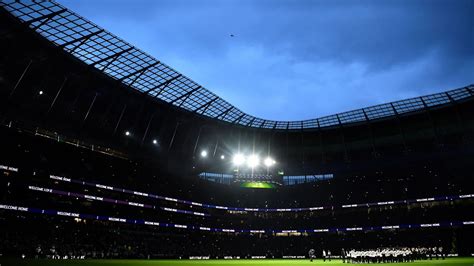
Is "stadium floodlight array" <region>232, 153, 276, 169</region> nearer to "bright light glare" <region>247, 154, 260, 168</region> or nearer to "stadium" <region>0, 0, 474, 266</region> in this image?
"bright light glare" <region>247, 154, 260, 168</region>

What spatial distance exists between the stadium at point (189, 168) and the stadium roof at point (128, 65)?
8.6 inches

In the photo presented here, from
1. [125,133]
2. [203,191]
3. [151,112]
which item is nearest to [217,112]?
[151,112]

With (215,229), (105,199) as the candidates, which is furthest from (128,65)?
(215,229)

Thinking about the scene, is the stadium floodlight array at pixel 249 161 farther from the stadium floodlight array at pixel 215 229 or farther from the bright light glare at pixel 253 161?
the stadium floodlight array at pixel 215 229

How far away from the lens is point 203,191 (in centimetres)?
7219

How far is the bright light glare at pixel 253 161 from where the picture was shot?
59344mm

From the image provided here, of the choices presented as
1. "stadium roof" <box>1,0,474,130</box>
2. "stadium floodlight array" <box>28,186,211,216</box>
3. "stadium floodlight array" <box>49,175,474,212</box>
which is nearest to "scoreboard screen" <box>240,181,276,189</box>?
"stadium roof" <box>1,0,474,130</box>

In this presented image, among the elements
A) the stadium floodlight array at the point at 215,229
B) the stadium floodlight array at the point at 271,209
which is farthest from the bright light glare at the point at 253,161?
the stadium floodlight array at the point at 215,229

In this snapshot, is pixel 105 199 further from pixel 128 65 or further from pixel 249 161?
pixel 249 161

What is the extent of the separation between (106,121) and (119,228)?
1628 cm

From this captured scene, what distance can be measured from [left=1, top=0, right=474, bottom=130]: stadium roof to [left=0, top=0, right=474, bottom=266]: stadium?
8.6 inches

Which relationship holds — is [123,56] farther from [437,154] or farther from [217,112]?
[437,154]

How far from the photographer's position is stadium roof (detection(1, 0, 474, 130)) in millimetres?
36375

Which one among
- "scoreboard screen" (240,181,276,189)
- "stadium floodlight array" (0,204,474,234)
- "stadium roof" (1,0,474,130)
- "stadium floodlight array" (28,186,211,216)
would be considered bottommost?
"stadium floodlight array" (0,204,474,234)
